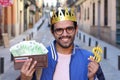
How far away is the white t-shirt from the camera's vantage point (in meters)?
2.59

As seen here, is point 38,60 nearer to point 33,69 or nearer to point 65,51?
point 33,69

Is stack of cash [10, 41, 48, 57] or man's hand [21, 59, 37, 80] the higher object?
stack of cash [10, 41, 48, 57]

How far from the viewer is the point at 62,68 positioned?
261cm

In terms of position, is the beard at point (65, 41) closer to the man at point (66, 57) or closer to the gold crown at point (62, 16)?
the man at point (66, 57)

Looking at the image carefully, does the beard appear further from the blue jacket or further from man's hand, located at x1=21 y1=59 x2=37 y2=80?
man's hand, located at x1=21 y1=59 x2=37 y2=80

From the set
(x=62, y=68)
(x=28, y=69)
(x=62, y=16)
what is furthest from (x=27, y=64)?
(x=62, y=16)

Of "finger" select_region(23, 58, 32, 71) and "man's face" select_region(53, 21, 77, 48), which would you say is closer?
"finger" select_region(23, 58, 32, 71)

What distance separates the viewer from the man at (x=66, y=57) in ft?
8.48

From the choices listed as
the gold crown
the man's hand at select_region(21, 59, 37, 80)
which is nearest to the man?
the gold crown

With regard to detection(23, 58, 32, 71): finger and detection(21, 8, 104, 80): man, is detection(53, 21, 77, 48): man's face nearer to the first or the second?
detection(21, 8, 104, 80): man

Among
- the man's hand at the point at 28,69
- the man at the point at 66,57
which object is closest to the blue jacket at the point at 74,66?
the man at the point at 66,57

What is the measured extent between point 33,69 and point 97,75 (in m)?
0.54

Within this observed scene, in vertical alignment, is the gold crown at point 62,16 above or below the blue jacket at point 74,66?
above

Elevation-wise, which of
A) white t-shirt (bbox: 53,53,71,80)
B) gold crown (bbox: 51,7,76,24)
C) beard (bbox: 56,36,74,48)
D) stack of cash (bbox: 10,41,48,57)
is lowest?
white t-shirt (bbox: 53,53,71,80)
